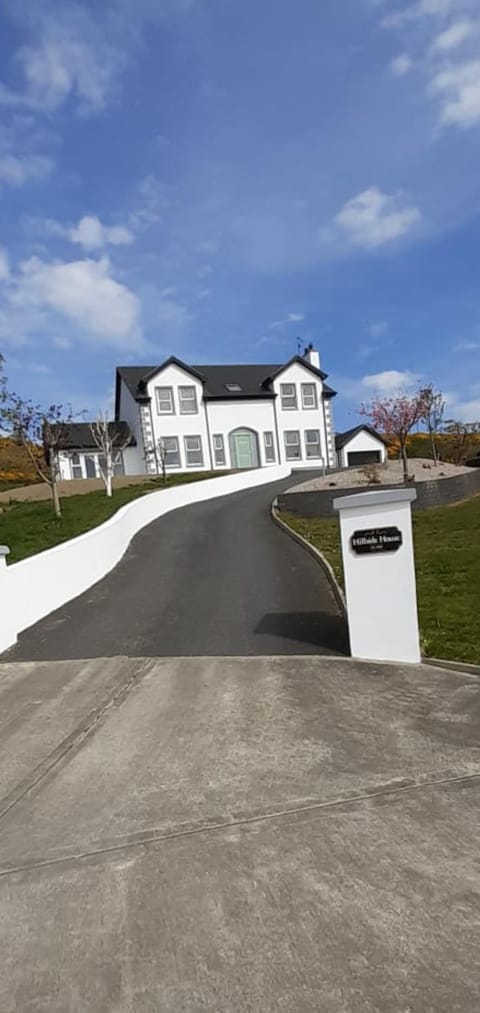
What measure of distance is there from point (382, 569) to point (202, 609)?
3.61m

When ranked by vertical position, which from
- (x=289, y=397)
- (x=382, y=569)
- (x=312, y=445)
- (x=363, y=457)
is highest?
(x=289, y=397)

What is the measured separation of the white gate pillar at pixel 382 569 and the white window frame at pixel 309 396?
38.2 meters

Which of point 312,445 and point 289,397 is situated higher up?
point 289,397

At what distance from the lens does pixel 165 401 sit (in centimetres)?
3947

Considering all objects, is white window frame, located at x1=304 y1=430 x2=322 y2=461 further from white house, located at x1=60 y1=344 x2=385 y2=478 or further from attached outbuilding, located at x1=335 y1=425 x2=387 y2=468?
attached outbuilding, located at x1=335 y1=425 x2=387 y2=468

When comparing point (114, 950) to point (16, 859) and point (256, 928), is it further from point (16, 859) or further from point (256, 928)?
point (16, 859)

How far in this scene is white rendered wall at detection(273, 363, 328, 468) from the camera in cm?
4256

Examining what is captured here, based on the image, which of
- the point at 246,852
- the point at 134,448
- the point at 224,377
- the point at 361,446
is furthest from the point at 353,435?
the point at 246,852

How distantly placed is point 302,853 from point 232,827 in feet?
1.51

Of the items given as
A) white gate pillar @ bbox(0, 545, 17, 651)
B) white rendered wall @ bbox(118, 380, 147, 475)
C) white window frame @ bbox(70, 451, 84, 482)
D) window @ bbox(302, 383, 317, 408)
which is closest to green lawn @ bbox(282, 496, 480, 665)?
white gate pillar @ bbox(0, 545, 17, 651)

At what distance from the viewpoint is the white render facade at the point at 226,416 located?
39156mm

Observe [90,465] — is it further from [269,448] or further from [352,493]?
[352,493]

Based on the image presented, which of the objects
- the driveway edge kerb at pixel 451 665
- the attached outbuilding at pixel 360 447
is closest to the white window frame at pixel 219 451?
the attached outbuilding at pixel 360 447

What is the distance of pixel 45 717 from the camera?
509 centimetres
